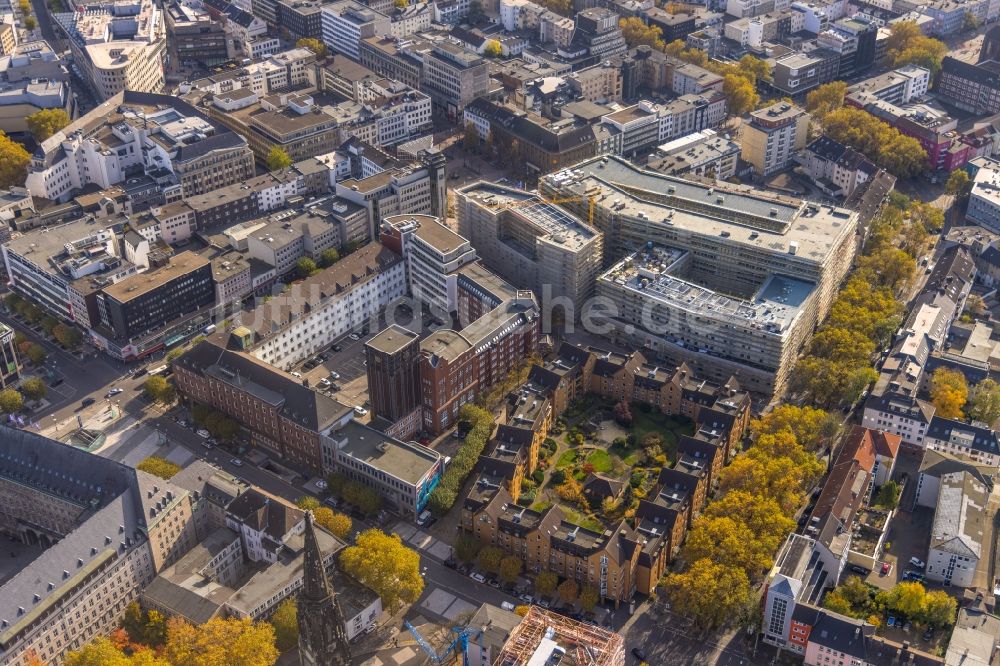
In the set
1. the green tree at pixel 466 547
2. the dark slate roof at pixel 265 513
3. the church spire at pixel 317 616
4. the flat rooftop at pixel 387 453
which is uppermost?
the church spire at pixel 317 616

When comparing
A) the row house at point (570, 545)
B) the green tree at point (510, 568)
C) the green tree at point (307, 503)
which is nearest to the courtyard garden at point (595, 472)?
the row house at point (570, 545)

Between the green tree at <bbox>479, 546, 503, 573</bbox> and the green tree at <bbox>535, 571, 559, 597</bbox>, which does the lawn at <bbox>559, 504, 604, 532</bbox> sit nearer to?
the green tree at <bbox>535, 571, 559, 597</bbox>

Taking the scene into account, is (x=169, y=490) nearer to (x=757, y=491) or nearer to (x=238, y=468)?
(x=238, y=468)

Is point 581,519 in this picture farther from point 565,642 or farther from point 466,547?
point 565,642

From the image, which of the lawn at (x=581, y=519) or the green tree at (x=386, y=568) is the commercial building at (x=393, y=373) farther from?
the lawn at (x=581, y=519)

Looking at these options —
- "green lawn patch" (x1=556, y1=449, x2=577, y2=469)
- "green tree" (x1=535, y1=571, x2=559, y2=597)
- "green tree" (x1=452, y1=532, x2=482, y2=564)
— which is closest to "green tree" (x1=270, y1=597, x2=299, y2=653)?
"green tree" (x1=452, y1=532, x2=482, y2=564)

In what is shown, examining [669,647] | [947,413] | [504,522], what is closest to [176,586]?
[504,522]

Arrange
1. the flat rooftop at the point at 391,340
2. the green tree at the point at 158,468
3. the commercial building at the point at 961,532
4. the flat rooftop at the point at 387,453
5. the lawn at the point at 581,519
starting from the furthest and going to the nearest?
1. the flat rooftop at the point at 391,340
2. the green tree at the point at 158,468
3. the flat rooftop at the point at 387,453
4. the lawn at the point at 581,519
5. the commercial building at the point at 961,532
